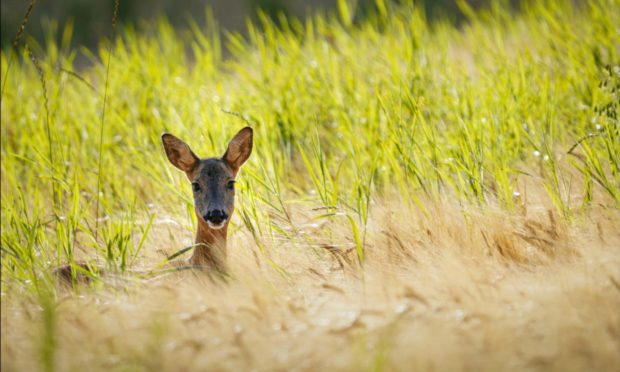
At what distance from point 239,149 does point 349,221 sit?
1.91ft

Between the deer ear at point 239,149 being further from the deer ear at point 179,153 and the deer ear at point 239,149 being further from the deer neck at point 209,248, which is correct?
the deer neck at point 209,248

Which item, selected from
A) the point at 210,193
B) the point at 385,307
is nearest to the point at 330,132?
the point at 210,193

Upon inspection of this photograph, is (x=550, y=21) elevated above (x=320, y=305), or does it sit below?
above

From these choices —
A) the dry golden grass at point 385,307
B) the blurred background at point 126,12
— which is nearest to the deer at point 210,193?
the dry golden grass at point 385,307

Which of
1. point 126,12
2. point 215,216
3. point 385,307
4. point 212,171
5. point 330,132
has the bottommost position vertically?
point 385,307

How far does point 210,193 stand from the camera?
106 inches

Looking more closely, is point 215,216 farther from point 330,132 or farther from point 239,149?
point 330,132

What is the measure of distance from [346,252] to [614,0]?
2302 millimetres

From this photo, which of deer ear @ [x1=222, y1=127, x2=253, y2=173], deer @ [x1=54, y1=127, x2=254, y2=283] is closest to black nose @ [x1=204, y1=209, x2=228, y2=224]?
deer @ [x1=54, y1=127, x2=254, y2=283]

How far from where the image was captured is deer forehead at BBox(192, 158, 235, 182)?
9.12 ft

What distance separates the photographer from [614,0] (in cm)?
368

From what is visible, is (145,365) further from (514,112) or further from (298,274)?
(514,112)

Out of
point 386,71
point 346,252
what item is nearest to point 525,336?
point 346,252

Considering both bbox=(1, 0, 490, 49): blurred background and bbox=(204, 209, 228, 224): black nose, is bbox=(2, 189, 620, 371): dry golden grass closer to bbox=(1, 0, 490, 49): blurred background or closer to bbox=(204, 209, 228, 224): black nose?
bbox=(204, 209, 228, 224): black nose
